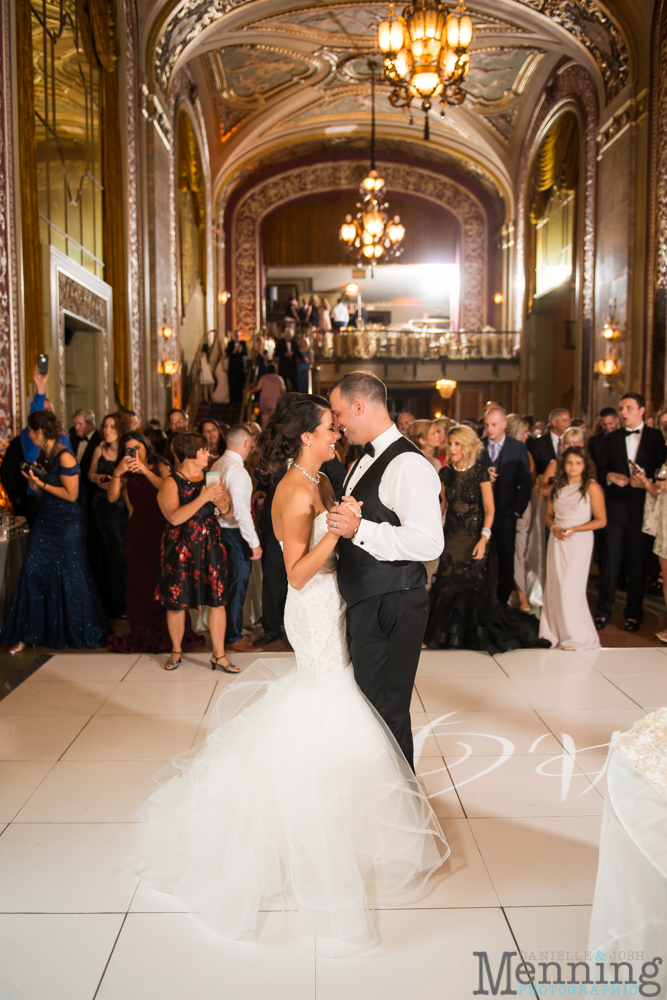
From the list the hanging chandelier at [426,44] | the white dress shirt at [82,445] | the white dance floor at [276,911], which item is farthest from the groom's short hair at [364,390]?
the hanging chandelier at [426,44]

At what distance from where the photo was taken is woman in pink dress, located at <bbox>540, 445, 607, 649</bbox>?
5066 mm

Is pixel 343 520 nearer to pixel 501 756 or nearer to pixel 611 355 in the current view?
pixel 501 756

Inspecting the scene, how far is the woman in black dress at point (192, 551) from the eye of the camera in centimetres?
446

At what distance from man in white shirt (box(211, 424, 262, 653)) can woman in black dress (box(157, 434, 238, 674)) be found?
244 millimetres

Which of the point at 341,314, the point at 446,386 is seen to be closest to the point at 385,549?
the point at 446,386

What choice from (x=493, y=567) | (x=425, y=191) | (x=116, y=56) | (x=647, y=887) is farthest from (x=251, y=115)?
(x=647, y=887)

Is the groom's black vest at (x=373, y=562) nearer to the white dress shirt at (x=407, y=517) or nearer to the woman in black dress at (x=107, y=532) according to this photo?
the white dress shirt at (x=407, y=517)

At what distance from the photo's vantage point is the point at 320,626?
250cm

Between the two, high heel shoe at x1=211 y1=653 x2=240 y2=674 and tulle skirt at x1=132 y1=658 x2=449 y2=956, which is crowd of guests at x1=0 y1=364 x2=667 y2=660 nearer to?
high heel shoe at x1=211 y1=653 x2=240 y2=674

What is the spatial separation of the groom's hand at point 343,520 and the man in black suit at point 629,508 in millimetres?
4104

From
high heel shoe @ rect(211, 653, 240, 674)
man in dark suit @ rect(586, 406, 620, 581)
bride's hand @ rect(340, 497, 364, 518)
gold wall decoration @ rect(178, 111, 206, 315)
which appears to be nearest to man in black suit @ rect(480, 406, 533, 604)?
man in dark suit @ rect(586, 406, 620, 581)

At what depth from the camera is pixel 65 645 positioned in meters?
5.08

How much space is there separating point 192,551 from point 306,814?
254 centimetres

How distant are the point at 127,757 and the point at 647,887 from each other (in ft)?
8.39
